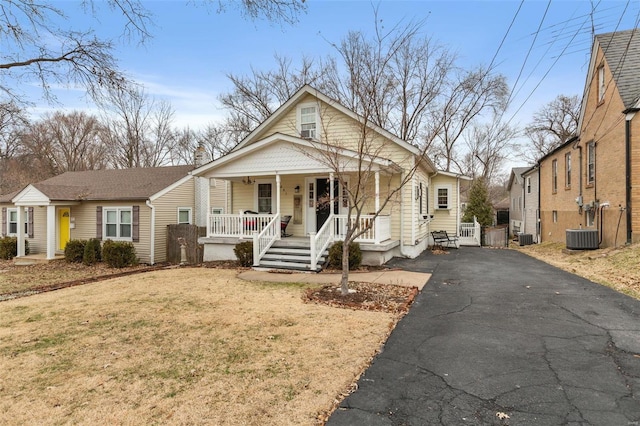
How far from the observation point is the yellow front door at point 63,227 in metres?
18.1

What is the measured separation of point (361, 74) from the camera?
8.95 meters

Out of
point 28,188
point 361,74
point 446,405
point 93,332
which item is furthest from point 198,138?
point 446,405

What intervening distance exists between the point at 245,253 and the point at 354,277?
391 cm

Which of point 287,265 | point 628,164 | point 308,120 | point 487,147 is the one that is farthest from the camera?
point 487,147

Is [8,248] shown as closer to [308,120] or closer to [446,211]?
[308,120]

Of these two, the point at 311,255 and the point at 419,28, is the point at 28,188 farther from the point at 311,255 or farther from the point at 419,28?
the point at 419,28

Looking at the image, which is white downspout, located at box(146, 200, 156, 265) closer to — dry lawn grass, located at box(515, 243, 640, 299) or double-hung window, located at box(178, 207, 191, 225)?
double-hung window, located at box(178, 207, 191, 225)

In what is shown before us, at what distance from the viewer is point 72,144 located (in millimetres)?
33625

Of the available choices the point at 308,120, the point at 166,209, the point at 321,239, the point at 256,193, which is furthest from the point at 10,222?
the point at 321,239

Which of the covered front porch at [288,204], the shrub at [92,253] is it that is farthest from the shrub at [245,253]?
the shrub at [92,253]

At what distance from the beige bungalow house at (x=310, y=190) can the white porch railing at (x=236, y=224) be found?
0.03 metres

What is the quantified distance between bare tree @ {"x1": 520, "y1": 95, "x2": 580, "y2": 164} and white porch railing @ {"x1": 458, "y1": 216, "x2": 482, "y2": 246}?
80.7 feet

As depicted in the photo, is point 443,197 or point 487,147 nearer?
point 443,197

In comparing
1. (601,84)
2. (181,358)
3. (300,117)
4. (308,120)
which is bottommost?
(181,358)
